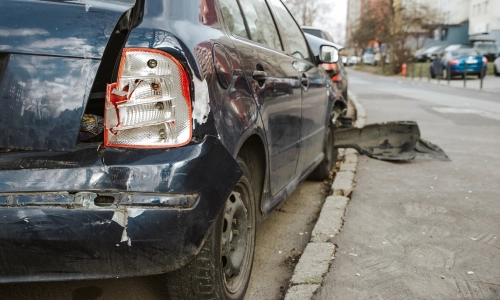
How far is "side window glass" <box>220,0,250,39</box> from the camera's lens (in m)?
3.26

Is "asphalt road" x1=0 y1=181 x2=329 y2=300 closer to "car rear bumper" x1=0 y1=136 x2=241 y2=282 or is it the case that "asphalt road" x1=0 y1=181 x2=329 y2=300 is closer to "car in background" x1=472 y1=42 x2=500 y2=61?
"car rear bumper" x1=0 y1=136 x2=241 y2=282

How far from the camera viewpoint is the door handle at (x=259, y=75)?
3230 millimetres

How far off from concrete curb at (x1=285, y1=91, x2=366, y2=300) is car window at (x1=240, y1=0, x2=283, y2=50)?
4.49 ft

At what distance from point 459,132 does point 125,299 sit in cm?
802

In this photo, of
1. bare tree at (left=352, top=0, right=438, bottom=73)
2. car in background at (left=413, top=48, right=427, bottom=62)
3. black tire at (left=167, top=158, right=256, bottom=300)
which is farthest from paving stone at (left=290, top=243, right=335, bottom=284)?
car in background at (left=413, top=48, right=427, bottom=62)

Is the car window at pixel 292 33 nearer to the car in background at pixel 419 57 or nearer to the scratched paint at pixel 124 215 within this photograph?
the scratched paint at pixel 124 215

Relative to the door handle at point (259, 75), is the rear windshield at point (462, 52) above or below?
below

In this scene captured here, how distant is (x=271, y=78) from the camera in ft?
11.6

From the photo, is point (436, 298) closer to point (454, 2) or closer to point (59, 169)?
point (59, 169)

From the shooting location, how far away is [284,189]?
3.99 m

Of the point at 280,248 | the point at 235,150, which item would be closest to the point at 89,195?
the point at 235,150

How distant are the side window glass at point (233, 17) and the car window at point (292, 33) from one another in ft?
3.75

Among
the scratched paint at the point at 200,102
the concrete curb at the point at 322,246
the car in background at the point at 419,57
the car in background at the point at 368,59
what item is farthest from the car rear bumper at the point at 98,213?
the car in background at the point at 368,59

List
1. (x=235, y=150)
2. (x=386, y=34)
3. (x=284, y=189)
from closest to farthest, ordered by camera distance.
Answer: (x=235, y=150)
(x=284, y=189)
(x=386, y=34)
